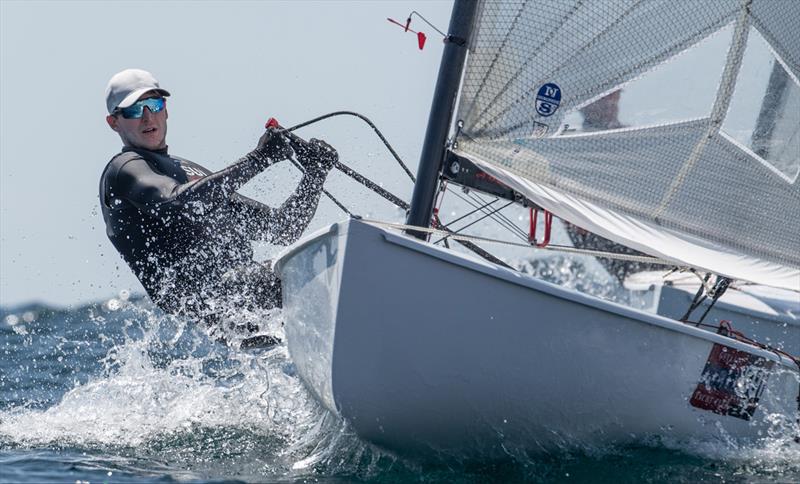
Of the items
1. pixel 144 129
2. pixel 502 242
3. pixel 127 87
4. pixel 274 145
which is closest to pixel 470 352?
pixel 502 242

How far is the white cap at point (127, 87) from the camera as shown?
419 cm

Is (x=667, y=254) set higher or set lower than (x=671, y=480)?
higher

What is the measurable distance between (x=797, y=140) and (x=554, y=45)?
112 cm

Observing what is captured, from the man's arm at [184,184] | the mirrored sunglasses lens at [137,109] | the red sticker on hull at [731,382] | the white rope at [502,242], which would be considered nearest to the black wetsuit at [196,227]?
the man's arm at [184,184]

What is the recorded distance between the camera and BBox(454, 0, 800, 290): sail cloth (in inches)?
150

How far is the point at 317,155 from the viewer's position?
4105 mm

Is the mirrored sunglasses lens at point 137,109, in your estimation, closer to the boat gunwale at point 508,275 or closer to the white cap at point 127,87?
the white cap at point 127,87

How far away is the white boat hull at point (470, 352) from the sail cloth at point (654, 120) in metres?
0.51

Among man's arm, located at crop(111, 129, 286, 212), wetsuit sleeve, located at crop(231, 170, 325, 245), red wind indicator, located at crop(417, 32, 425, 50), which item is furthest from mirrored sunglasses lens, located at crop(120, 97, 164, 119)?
red wind indicator, located at crop(417, 32, 425, 50)

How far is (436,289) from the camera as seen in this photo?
3.31 m

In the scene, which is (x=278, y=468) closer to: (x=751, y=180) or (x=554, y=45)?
(x=554, y=45)

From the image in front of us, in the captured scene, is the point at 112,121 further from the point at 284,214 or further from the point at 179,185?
the point at 284,214

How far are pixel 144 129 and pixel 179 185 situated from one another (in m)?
0.46

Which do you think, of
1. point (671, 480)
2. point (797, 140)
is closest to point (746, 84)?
point (797, 140)
